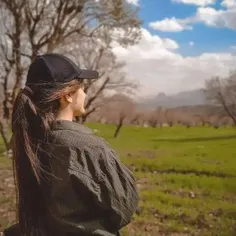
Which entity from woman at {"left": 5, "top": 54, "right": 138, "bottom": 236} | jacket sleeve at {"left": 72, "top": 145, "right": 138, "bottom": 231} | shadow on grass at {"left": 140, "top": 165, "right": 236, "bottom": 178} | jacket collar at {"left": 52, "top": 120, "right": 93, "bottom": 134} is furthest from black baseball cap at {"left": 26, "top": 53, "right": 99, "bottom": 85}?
shadow on grass at {"left": 140, "top": 165, "right": 236, "bottom": 178}

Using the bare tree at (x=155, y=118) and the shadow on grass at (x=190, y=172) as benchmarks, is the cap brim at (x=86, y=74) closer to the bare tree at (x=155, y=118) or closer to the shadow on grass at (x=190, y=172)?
the shadow on grass at (x=190, y=172)

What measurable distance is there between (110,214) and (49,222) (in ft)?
1.29

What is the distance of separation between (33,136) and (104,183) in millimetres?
588

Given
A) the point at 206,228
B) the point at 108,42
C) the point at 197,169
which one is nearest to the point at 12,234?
the point at 206,228

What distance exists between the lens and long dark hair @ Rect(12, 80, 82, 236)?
2.67 metres

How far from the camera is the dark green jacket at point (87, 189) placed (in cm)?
248

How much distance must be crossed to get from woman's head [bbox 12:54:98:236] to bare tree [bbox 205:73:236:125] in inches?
2481

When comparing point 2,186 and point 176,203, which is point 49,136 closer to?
point 176,203

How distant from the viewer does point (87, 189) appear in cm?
246

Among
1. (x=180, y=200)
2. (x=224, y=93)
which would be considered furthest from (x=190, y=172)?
(x=224, y=93)

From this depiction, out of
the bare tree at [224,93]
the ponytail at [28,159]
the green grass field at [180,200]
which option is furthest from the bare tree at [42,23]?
the bare tree at [224,93]

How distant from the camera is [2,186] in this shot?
10859mm

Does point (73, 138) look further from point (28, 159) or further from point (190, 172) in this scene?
point (190, 172)

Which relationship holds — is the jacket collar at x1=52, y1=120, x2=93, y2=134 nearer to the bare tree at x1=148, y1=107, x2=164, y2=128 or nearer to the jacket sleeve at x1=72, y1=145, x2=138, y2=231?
the jacket sleeve at x1=72, y1=145, x2=138, y2=231
